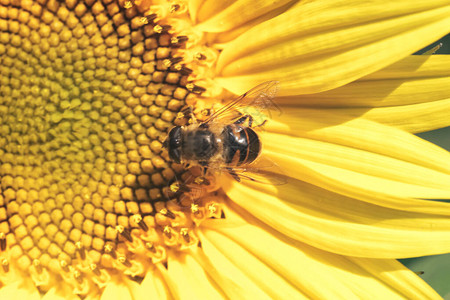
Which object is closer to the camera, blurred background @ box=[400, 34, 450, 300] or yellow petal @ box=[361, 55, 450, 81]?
yellow petal @ box=[361, 55, 450, 81]

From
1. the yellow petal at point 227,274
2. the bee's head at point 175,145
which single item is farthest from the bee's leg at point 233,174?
the yellow petal at point 227,274

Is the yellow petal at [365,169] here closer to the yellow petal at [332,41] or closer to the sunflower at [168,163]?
the sunflower at [168,163]

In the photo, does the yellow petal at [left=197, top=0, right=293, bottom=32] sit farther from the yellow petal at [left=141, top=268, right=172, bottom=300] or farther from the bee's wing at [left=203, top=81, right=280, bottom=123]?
the yellow petal at [left=141, top=268, right=172, bottom=300]

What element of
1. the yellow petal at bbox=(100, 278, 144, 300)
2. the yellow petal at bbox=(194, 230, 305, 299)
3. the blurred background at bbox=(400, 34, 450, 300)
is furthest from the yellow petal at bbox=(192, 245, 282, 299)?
the blurred background at bbox=(400, 34, 450, 300)

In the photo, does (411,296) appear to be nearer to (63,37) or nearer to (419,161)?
(419,161)

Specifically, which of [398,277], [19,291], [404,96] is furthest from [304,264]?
[19,291]

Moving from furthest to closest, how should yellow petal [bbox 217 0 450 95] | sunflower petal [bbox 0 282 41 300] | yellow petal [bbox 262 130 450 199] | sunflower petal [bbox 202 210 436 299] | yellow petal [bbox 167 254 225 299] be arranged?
sunflower petal [bbox 0 282 41 300] → yellow petal [bbox 167 254 225 299] → sunflower petal [bbox 202 210 436 299] → yellow petal [bbox 262 130 450 199] → yellow petal [bbox 217 0 450 95]

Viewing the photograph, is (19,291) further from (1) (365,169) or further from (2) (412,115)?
(2) (412,115)
